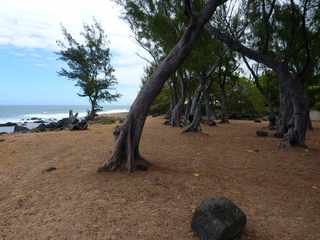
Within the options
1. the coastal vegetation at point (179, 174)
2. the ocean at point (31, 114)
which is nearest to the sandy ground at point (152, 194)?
the coastal vegetation at point (179, 174)

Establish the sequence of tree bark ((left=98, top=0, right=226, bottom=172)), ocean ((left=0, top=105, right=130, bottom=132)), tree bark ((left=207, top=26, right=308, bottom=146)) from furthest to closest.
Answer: ocean ((left=0, top=105, right=130, bottom=132)) → tree bark ((left=207, top=26, right=308, bottom=146)) → tree bark ((left=98, top=0, right=226, bottom=172))

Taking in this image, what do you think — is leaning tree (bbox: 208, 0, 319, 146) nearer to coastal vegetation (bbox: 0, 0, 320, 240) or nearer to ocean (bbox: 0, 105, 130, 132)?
coastal vegetation (bbox: 0, 0, 320, 240)

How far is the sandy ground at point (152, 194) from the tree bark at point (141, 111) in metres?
0.29

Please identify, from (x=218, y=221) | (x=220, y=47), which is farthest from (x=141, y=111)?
(x=220, y=47)

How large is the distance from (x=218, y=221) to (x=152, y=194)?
1545 mm

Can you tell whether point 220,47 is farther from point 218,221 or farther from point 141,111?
point 218,221

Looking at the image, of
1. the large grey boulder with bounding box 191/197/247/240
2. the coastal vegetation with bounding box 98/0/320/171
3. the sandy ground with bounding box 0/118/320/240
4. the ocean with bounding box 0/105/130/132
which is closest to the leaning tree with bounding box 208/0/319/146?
the coastal vegetation with bounding box 98/0/320/171

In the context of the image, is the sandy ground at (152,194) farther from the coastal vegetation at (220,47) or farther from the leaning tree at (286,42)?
the leaning tree at (286,42)

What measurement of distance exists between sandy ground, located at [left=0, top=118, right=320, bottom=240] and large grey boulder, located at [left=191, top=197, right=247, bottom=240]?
0.58ft

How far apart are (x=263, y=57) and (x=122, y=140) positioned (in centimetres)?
556

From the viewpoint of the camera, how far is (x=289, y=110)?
1316 centimetres

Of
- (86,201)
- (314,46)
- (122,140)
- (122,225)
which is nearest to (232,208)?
(122,225)

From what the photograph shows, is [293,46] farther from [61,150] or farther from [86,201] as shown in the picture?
[86,201]

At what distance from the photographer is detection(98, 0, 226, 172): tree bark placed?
624cm
